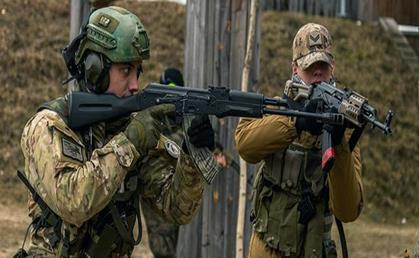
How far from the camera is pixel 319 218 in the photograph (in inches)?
218

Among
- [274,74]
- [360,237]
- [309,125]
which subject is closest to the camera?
[309,125]

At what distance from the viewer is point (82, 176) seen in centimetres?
438

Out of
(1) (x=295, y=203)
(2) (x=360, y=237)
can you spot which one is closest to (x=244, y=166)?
(1) (x=295, y=203)

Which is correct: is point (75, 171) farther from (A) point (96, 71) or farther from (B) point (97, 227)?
(A) point (96, 71)

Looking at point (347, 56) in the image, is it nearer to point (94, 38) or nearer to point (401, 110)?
point (401, 110)

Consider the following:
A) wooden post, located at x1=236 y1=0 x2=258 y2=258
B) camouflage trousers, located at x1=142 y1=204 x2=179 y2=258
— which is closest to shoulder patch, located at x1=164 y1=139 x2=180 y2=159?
wooden post, located at x1=236 y1=0 x2=258 y2=258

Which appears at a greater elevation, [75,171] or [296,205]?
[75,171]

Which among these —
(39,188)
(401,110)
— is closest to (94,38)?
(39,188)

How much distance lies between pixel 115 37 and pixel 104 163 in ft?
1.88

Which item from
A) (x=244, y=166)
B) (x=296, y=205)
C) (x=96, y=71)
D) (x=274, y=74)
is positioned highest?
(x=96, y=71)

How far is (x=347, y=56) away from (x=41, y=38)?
462 centimetres

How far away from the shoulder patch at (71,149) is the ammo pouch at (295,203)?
4.41 feet

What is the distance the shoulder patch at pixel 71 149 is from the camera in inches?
176

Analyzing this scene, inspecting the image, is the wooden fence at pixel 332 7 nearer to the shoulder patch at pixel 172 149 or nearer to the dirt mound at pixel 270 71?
the dirt mound at pixel 270 71
